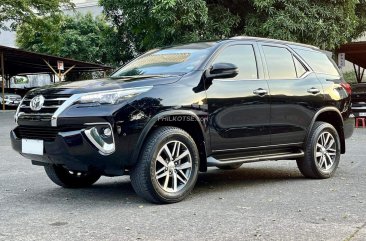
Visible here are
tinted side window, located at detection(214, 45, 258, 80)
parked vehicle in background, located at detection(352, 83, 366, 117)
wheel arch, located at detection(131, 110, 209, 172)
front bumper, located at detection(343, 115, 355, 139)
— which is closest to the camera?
wheel arch, located at detection(131, 110, 209, 172)

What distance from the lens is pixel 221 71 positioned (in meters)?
5.73

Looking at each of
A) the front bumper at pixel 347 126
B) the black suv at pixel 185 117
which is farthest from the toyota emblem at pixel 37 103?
the front bumper at pixel 347 126

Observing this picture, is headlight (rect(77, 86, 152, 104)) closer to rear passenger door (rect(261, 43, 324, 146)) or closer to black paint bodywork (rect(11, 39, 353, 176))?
black paint bodywork (rect(11, 39, 353, 176))

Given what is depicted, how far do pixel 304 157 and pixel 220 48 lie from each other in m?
1.88

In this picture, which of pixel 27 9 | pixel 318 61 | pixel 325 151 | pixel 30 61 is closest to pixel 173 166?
pixel 325 151

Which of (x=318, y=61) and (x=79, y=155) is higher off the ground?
(x=318, y=61)

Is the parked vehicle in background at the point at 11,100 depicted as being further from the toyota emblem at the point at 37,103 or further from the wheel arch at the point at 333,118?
the toyota emblem at the point at 37,103

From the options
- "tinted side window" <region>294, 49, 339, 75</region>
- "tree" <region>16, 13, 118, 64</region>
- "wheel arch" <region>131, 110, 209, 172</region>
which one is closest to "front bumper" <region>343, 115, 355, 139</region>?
"tinted side window" <region>294, 49, 339, 75</region>

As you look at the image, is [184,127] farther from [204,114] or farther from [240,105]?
[240,105]

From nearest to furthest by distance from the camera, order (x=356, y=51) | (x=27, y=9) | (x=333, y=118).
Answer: (x=333, y=118)
(x=356, y=51)
(x=27, y=9)

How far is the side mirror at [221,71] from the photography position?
5.72 meters

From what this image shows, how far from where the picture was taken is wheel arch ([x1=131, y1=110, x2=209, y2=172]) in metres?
5.18

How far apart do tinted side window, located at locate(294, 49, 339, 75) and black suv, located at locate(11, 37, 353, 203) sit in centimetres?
3

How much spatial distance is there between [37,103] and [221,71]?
193 cm
